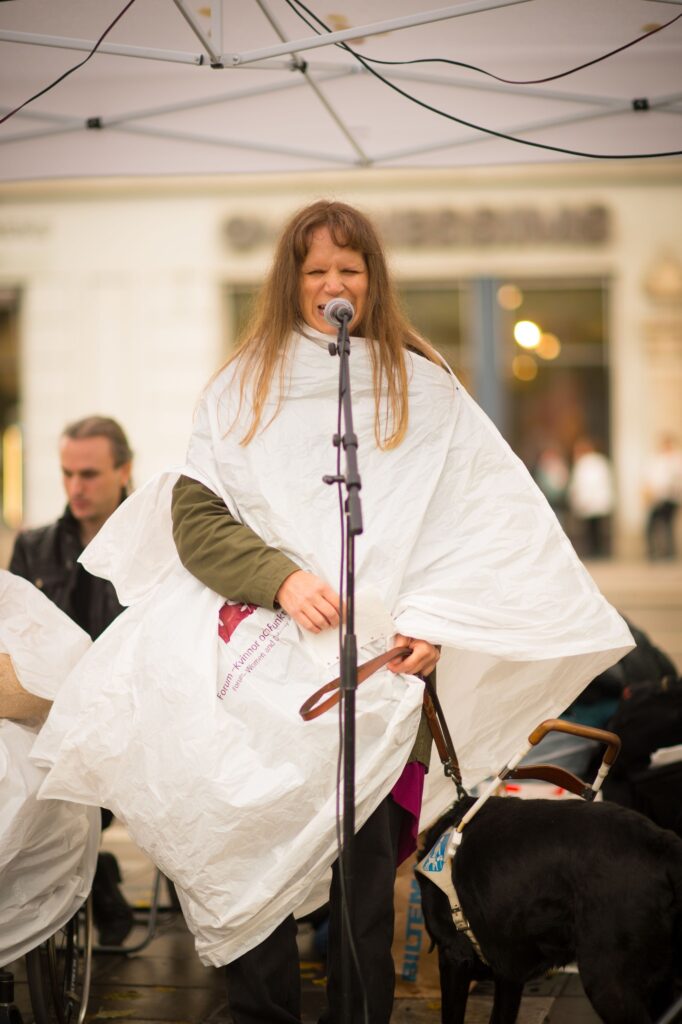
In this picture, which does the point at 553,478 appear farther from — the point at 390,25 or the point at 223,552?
the point at 223,552

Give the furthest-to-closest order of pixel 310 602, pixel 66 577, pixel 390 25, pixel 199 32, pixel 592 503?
pixel 592 503 < pixel 66 577 < pixel 199 32 < pixel 390 25 < pixel 310 602

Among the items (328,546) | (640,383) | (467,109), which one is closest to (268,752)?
(328,546)

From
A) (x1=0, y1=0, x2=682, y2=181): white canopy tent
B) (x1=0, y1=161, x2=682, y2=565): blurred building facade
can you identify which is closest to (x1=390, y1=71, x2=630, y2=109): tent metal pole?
(x1=0, y1=0, x2=682, y2=181): white canopy tent

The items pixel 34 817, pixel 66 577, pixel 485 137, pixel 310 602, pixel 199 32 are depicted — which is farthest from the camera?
pixel 485 137

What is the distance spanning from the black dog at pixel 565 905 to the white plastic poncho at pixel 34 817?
926mm

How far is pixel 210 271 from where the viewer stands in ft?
52.0

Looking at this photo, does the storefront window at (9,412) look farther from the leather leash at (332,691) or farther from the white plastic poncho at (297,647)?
the leather leash at (332,691)

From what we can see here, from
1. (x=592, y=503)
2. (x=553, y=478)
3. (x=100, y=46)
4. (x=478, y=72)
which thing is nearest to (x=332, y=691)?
(x=100, y=46)

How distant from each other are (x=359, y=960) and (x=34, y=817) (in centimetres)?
88

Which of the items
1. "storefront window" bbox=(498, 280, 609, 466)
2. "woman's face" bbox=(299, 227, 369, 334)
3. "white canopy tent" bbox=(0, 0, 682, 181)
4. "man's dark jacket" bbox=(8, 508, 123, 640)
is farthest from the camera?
"storefront window" bbox=(498, 280, 609, 466)

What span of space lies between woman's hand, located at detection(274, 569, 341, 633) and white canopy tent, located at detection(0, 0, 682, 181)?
1.52 m

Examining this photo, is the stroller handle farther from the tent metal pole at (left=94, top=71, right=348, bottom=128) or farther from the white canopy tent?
the tent metal pole at (left=94, top=71, right=348, bottom=128)

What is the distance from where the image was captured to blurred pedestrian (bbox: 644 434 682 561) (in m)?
15.5

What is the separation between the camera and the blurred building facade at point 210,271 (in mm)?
15703
